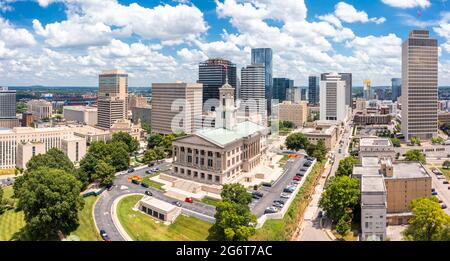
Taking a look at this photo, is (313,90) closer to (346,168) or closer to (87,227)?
(346,168)

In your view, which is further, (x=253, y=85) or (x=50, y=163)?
(x=253, y=85)

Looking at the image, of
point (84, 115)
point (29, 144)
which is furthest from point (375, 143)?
point (84, 115)

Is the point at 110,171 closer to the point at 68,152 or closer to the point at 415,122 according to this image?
the point at 68,152

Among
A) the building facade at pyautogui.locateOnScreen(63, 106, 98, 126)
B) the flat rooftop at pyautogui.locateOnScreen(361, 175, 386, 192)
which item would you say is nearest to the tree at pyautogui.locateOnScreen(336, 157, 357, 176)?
the flat rooftop at pyautogui.locateOnScreen(361, 175, 386, 192)

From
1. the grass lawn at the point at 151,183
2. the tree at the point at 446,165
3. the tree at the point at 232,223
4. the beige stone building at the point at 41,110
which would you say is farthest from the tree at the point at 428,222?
the beige stone building at the point at 41,110

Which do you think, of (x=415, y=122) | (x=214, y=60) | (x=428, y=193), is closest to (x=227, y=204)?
(x=428, y=193)

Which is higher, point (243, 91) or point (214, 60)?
point (214, 60)
